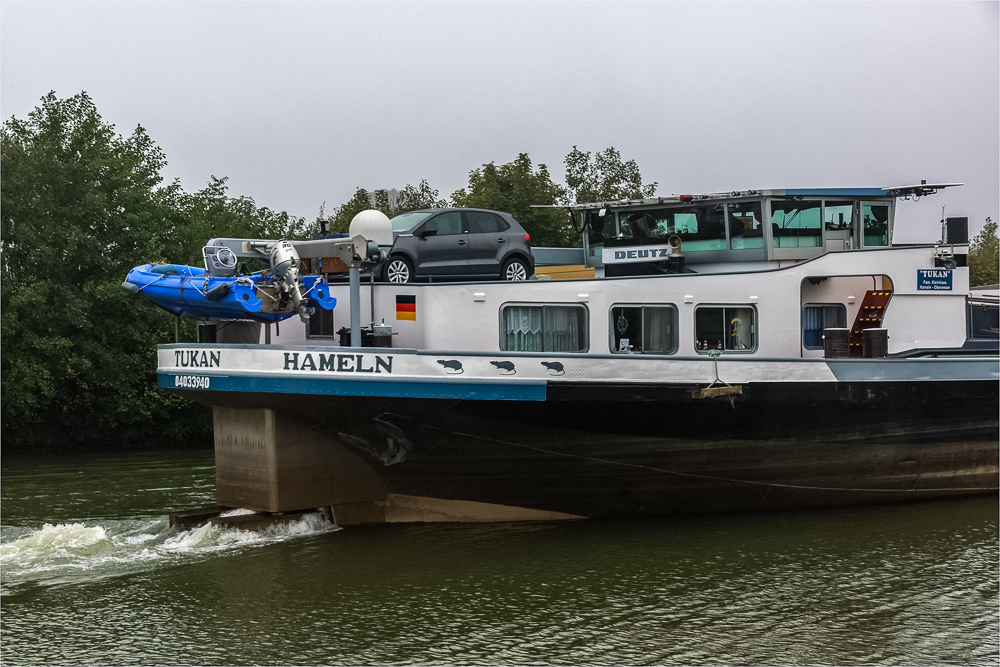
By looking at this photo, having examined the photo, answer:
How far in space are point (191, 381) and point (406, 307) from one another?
2832mm

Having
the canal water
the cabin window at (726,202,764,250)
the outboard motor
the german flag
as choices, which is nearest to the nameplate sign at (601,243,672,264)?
the cabin window at (726,202,764,250)

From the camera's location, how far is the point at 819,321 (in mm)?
14539

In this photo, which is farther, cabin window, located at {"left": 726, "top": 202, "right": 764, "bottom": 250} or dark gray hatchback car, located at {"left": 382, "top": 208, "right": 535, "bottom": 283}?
cabin window, located at {"left": 726, "top": 202, "right": 764, "bottom": 250}

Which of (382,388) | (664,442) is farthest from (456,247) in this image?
(664,442)

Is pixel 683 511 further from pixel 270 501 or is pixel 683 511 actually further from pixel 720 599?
pixel 270 501

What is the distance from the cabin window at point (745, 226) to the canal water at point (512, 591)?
4128 millimetres

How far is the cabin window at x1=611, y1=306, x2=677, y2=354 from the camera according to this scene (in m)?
13.3

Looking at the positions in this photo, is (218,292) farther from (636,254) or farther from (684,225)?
(684,225)

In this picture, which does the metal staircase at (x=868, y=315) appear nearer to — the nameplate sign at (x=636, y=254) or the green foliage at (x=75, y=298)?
the nameplate sign at (x=636, y=254)

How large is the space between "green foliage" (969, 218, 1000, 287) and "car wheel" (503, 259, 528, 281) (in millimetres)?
38592

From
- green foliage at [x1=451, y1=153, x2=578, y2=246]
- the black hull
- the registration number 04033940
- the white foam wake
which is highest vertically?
green foliage at [x1=451, y1=153, x2=578, y2=246]

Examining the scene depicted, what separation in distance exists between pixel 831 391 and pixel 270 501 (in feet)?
24.4

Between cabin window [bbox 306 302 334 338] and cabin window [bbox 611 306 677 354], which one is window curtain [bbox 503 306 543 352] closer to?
cabin window [bbox 611 306 677 354]

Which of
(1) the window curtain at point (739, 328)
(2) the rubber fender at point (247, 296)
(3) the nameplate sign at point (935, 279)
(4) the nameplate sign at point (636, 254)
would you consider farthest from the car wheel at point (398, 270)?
(3) the nameplate sign at point (935, 279)
